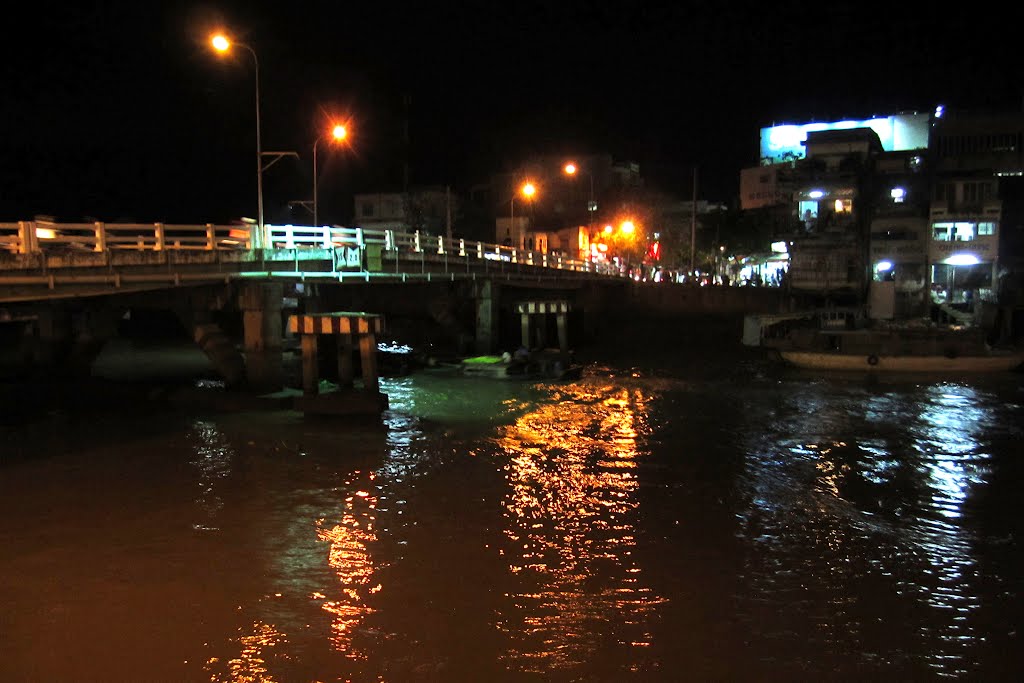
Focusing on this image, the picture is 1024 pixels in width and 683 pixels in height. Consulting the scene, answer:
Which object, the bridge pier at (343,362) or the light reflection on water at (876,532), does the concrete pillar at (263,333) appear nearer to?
the bridge pier at (343,362)

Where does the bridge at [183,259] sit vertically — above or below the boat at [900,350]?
above

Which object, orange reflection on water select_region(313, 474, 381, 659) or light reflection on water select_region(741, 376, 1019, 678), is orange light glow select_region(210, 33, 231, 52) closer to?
orange reflection on water select_region(313, 474, 381, 659)

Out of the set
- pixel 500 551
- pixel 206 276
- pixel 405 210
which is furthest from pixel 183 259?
pixel 405 210

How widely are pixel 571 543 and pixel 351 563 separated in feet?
11.1

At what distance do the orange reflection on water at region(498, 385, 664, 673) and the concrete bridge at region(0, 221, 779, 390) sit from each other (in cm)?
810

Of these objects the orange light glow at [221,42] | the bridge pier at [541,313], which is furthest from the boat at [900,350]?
the orange light glow at [221,42]

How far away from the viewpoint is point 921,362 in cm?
3556

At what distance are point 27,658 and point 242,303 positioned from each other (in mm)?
15672

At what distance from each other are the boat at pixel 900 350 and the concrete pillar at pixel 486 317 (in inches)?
551

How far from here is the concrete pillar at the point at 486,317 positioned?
37.3m

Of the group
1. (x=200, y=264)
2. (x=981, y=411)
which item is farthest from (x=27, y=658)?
(x=981, y=411)

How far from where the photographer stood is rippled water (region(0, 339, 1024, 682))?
27.2ft

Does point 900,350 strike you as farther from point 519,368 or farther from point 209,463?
point 209,463

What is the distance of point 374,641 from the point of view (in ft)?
28.1
